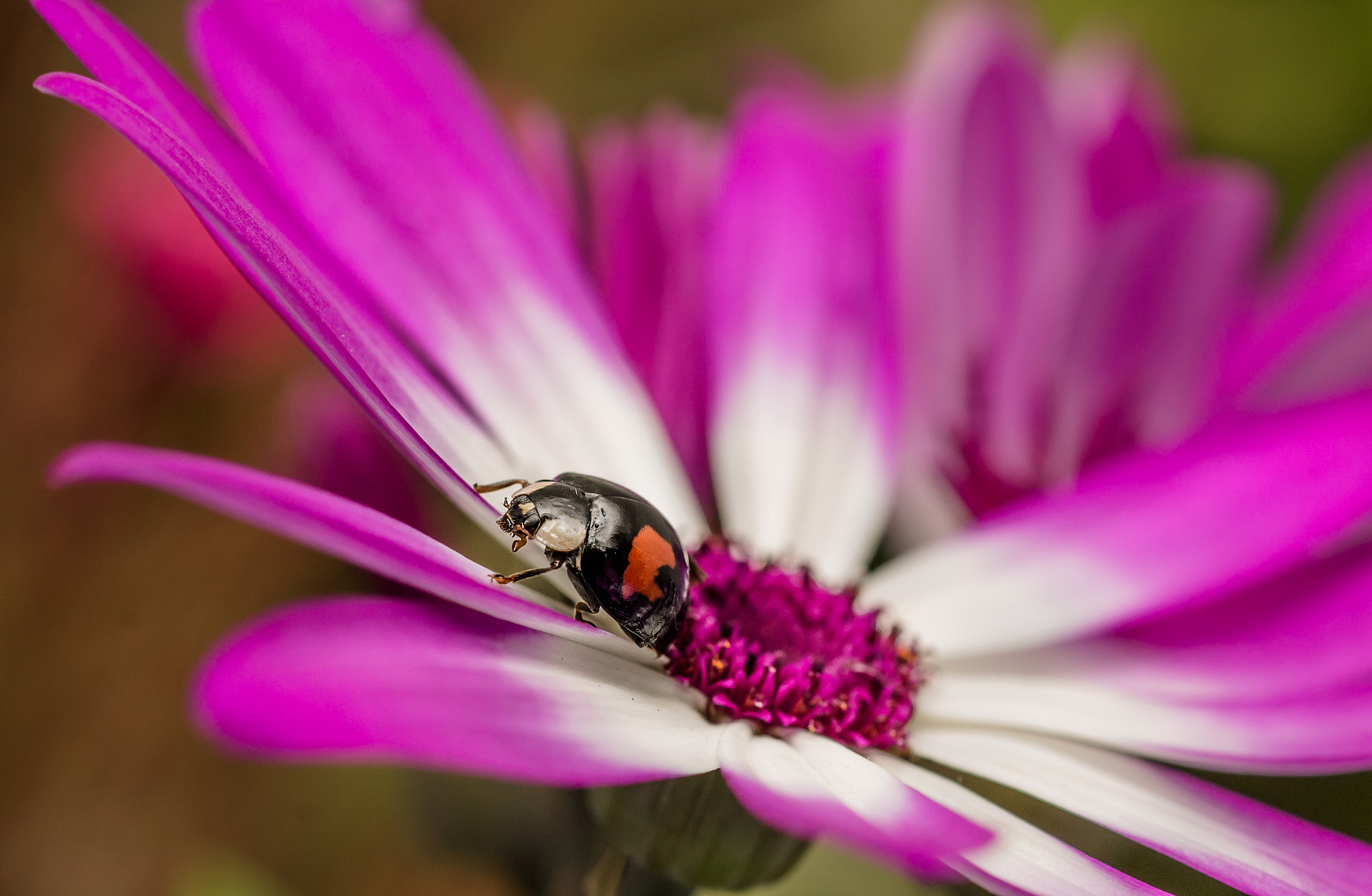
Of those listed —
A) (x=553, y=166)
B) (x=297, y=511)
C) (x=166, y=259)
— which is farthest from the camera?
(x=166, y=259)

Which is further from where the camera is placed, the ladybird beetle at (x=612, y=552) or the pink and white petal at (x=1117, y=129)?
the pink and white petal at (x=1117, y=129)

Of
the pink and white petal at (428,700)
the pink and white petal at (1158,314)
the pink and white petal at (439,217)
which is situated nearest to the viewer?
the pink and white petal at (428,700)

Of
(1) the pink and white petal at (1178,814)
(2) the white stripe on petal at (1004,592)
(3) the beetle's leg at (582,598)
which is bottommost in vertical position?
(3) the beetle's leg at (582,598)

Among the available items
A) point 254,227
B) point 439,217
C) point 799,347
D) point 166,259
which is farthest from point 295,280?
point 166,259

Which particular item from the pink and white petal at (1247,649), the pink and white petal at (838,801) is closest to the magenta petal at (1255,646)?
the pink and white petal at (1247,649)

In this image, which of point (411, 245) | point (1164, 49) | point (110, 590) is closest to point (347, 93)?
point (411, 245)

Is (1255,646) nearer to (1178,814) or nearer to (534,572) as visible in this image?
(1178,814)

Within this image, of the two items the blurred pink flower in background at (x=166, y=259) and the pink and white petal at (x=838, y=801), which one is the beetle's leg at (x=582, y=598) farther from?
the blurred pink flower in background at (x=166, y=259)

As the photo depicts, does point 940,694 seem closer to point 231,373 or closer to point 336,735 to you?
point 336,735
